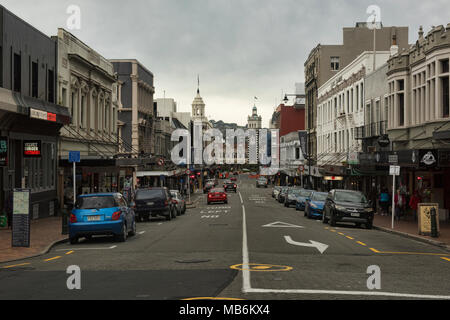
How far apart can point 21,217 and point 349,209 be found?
14461mm

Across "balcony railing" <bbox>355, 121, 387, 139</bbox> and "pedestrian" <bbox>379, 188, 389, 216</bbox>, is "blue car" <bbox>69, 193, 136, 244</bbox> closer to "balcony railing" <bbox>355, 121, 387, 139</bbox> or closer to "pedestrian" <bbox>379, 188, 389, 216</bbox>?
"pedestrian" <bbox>379, 188, 389, 216</bbox>

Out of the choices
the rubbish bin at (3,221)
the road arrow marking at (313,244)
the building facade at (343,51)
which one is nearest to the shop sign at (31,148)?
the rubbish bin at (3,221)

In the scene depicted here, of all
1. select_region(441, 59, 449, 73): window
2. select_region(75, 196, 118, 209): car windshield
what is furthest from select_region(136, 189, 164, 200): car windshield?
select_region(441, 59, 449, 73): window

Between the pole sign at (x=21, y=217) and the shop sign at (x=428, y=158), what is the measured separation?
55.1 ft

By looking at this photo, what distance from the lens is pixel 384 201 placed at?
118ft

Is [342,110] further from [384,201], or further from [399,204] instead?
[399,204]

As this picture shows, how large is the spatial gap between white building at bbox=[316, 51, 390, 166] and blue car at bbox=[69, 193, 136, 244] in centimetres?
2482

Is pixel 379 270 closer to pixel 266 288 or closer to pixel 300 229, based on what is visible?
pixel 266 288

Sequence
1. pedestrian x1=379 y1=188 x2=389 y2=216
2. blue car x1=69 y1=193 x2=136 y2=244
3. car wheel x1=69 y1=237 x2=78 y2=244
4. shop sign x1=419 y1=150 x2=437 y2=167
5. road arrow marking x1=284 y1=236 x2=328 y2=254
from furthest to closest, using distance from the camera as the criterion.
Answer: pedestrian x1=379 y1=188 x2=389 y2=216 → shop sign x1=419 y1=150 x2=437 y2=167 → car wheel x1=69 y1=237 x2=78 y2=244 → blue car x1=69 y1=193 x2=136 y2=244 → road arrow marking x1=284 y1=236 x2=328 y2=254

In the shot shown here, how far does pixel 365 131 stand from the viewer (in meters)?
44.8

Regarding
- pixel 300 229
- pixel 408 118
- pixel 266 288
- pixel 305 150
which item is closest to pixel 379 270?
pixel 266 288

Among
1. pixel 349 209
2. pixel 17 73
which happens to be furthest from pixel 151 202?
pixel 349 209

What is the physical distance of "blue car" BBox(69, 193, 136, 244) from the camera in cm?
1961

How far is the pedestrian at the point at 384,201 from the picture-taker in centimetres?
3566
